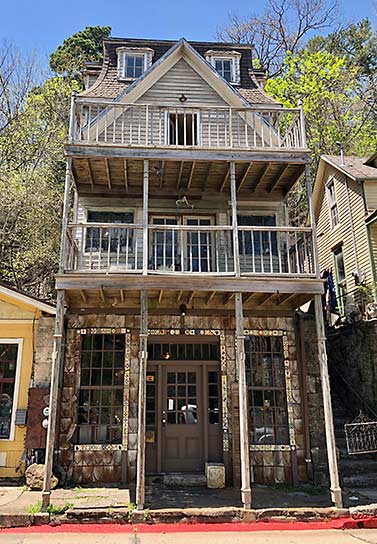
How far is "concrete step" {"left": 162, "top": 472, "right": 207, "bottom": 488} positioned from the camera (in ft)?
28.8

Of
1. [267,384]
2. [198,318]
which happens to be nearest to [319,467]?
[267,384]

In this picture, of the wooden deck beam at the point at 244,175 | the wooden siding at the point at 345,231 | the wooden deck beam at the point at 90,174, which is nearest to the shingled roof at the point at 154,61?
the wooden deck beam at the point at 90,174

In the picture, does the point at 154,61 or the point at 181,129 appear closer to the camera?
the point at 181,129

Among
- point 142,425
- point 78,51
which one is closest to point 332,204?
point 142,425

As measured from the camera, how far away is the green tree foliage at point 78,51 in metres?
25.5

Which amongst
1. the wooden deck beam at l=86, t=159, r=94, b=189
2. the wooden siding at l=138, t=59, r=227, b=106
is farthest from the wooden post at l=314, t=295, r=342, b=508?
the wooden siding at l=138, t=59, r=227, b=106

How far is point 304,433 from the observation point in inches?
368

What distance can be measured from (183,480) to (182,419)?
4.13 ft

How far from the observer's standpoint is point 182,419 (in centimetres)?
964

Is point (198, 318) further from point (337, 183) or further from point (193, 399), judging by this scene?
point (337, 183)

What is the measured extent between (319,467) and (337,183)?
967cm

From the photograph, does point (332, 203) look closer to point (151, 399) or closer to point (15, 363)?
point (151, 399)

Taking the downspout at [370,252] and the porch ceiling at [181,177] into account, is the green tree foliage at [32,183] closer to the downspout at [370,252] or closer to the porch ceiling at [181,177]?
the porch ceiling at [181,177]

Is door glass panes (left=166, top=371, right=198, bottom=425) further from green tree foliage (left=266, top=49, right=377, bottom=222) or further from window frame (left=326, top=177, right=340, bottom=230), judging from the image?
green tree foliage (left=266, top=49, right=377, bottom=222)
